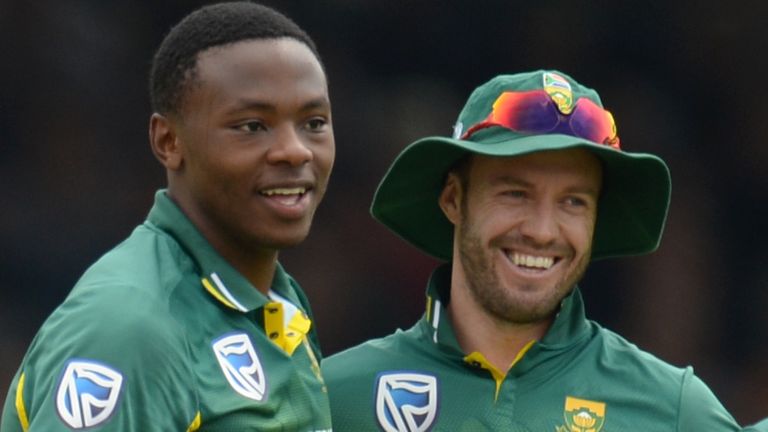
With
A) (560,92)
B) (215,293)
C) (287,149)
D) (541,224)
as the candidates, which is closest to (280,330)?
(215,293)

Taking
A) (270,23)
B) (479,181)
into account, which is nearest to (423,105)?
(479,181)

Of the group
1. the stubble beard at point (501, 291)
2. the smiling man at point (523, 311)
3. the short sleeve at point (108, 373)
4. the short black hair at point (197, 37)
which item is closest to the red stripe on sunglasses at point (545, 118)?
the smiling man at point (523, 311)

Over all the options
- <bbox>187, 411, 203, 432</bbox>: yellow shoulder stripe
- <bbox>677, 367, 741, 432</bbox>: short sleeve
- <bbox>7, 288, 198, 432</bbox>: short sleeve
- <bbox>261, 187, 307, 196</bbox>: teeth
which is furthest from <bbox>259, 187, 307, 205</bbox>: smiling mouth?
<bbox>677, 367, 741, 432</bbox>: short sleeve

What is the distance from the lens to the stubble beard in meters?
4.44

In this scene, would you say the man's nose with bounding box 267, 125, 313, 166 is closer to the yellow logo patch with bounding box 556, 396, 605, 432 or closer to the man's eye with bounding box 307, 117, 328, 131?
the man's eye with bounding box 307, 117, 328, 131

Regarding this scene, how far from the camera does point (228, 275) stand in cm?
399

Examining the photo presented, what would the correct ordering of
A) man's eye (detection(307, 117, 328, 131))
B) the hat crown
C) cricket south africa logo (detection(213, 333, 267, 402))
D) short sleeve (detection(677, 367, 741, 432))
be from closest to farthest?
cricket south africa logo (detection(213, 333, 267, 402)) < man's eye (detection(307, 117, 328, 131)) < short sleeve (detection(677, 367, 741, 432)) < the hat crown

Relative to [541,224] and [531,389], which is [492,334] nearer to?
[531,389]

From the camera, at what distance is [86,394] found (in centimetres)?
349

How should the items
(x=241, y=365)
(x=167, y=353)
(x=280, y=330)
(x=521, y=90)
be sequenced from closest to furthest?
(x=167, y=353), (x=241, y=365), (x=280, y=330), (x=521, y=90)

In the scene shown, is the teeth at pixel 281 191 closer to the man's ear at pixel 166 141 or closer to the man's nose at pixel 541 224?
the man's ear at pixel 166 141

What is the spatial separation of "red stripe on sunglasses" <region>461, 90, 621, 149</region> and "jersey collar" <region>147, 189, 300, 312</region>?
32.9 inches

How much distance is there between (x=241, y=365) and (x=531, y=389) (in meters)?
0.87

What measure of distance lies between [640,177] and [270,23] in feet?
3.49
